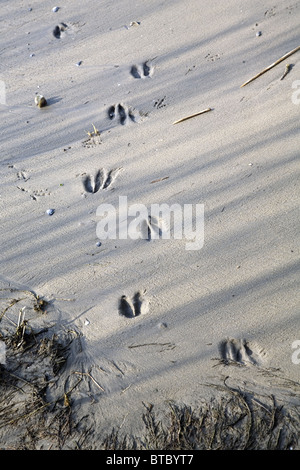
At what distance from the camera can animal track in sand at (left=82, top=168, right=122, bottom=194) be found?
8.48 ft

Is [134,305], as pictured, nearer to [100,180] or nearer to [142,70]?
[100,180]

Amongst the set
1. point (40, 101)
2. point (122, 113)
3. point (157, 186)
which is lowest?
point (157, 186)

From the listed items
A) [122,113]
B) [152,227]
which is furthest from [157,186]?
[122,113]

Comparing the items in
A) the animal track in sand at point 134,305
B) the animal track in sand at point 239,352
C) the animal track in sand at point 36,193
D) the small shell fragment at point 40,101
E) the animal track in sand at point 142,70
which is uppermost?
the animal track in sand at point 142,70

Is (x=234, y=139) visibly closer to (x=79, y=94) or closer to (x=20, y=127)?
(x=79, y=94)

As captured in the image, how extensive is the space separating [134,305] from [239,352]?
1.92ft

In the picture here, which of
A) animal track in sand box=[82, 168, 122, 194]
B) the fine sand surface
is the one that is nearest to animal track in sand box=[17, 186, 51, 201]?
the fine sand surface

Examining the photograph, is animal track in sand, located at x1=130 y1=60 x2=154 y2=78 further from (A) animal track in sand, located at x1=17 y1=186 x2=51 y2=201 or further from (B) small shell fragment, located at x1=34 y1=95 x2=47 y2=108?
(A) animal track in sand, located at x1=17 y1=186 x2=51 y2=201

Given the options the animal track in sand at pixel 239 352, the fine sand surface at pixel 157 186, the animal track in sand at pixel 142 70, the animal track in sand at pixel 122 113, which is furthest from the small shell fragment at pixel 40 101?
the animal track in sand at pixel 239 352

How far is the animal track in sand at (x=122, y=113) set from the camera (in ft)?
9.27

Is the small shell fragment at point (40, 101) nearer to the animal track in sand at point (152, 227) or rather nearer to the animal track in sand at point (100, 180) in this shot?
the animal track in sand at point (100, 180)

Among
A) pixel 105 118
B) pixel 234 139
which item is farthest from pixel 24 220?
pixel 234 139

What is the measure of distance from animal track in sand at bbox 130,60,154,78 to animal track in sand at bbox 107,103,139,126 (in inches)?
12.0

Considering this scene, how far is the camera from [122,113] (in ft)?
9.37
